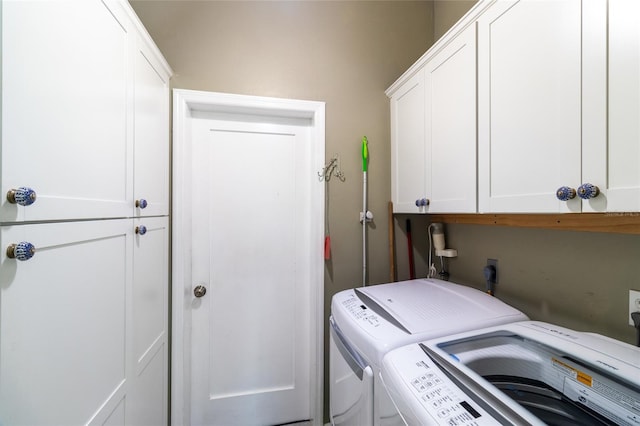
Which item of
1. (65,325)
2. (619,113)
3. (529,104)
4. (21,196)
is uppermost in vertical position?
(529,104)

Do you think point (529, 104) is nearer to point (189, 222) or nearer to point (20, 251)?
point (20, 251)

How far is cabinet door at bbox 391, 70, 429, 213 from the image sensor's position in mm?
1321

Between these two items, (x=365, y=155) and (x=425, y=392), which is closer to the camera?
(x=425, y=392)

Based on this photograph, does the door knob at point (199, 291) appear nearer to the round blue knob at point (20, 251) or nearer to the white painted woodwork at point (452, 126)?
the round blue knob at point (20, 251)

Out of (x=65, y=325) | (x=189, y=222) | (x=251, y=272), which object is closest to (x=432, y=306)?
(x=251, y=272)

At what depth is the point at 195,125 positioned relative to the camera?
147 cm

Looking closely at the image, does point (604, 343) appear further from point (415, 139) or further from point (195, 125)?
point (195, 125)

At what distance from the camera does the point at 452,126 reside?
1.10m

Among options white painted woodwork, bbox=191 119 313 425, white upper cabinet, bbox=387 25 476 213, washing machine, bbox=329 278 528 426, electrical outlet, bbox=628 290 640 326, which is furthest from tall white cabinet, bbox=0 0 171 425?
electrical outlet, bbox=628 290 640 326

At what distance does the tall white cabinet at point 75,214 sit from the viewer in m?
0.51

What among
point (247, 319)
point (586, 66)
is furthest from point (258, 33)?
point (247, 319)

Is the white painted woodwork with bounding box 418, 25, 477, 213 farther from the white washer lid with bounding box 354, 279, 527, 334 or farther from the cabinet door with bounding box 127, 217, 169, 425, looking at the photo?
the cabinet door with bounding box 127, 217, 169, 425

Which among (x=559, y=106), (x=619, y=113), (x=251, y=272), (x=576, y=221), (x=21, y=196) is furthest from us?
(x=251, y=272)

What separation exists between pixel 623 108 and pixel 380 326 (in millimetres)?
906
